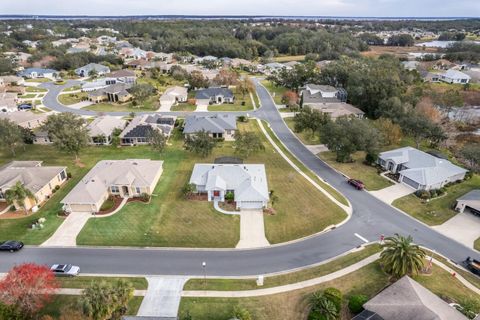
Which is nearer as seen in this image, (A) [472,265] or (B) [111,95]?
(A) [472,265]

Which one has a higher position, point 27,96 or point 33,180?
point 27,96

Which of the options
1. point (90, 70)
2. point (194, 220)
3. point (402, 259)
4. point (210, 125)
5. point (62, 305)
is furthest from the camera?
point (90, 70)

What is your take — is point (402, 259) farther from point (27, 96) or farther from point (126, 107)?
point (27, 96)

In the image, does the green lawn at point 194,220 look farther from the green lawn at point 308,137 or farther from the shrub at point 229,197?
the green lawn at point 308,137

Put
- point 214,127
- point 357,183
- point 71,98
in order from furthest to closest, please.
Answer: point 71,98 → point 214,127 → point 357,183

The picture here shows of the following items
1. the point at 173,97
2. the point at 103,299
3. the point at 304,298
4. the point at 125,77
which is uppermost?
the point at 125,77

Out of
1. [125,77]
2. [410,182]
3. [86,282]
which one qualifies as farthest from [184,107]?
[86,282]

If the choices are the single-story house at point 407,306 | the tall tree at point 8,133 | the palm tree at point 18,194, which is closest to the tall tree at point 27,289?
the palm tree at point 18,194
